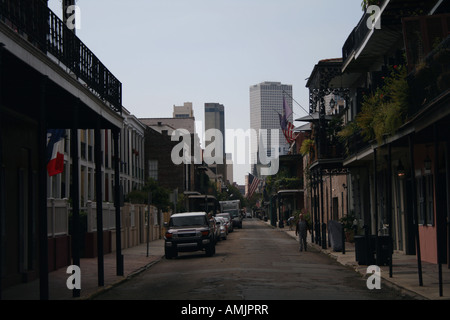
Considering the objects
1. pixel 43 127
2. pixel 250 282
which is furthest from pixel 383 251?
pixel 43 127

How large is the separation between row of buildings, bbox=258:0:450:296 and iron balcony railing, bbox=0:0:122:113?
713cm

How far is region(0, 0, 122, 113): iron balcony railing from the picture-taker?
1120cm

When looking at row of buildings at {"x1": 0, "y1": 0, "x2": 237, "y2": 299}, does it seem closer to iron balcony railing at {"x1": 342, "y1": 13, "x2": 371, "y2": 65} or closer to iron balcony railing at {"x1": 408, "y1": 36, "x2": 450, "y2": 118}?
iron balcony railing at {"x1": 408, "y1": 36, "x2": 450, "y2": 118}

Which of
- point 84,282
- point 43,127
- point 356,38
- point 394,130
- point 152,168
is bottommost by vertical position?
point 84,282

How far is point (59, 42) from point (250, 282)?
21.7 ft

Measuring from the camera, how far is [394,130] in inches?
676

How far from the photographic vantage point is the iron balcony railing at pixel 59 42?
1120 centimetres

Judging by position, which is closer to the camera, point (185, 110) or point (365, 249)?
point (365, 249)

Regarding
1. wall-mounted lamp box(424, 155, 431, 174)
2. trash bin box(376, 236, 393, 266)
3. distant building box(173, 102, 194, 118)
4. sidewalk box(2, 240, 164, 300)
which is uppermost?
distant building box(173, 102, 194, 118)

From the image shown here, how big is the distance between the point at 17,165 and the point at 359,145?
1305cm

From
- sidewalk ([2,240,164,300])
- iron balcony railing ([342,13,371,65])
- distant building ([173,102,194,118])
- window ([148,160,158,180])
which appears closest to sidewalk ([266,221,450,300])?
sidewalk ([2,240,164,300])

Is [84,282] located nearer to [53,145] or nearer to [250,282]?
[250,282]

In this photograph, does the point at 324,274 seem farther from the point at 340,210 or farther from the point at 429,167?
the point at 340,210

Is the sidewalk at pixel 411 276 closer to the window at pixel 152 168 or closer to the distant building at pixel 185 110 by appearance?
the window at pixel 152 168
